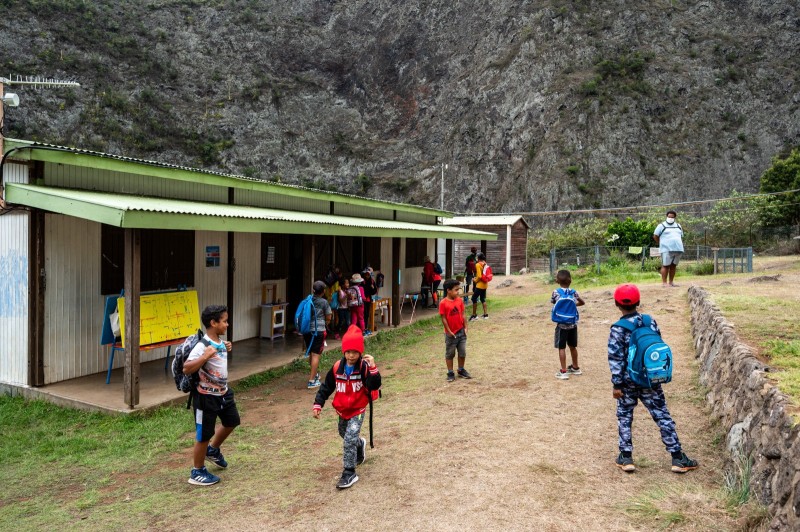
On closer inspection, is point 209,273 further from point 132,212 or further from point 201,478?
point 201,478

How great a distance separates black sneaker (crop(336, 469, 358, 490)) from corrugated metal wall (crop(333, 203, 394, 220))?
10.4 m

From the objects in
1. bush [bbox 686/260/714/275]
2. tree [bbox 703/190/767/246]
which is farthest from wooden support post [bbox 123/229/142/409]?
tree [bbox 703/190/767/246]

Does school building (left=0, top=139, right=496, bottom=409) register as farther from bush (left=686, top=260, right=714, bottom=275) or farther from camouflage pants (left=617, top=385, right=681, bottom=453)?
bush (left=686, top=260, right=714, bottom=275)

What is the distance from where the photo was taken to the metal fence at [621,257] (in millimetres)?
20078

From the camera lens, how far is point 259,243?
1172cm

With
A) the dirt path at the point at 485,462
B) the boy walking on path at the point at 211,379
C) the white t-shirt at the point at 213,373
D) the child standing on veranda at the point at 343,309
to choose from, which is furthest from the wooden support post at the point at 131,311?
the child standing on veranda at the point at 343,309

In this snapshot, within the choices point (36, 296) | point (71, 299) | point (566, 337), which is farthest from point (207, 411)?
point (566, 337)

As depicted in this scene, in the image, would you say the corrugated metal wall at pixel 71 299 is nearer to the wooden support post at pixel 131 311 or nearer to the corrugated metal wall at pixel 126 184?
the corrugated metal wall at pixel 126 184

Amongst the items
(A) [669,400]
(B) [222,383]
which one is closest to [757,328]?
(A) [669,400]

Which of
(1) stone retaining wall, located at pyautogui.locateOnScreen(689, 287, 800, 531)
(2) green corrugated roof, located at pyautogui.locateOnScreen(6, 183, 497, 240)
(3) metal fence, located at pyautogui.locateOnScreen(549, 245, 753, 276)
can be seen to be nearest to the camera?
(1) stone retaining wall, located at pyautogui.locateOnScreen(689, 287, 800, 531)

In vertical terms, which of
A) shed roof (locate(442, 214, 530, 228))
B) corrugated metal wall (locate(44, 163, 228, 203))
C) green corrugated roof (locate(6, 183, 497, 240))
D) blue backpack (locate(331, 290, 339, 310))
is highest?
shed roof (locate(442, 214, 530, 228))

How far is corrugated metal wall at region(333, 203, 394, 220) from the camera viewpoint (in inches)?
585

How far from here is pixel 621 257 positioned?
25672 mm

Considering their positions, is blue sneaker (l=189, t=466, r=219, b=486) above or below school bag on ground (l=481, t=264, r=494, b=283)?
below
